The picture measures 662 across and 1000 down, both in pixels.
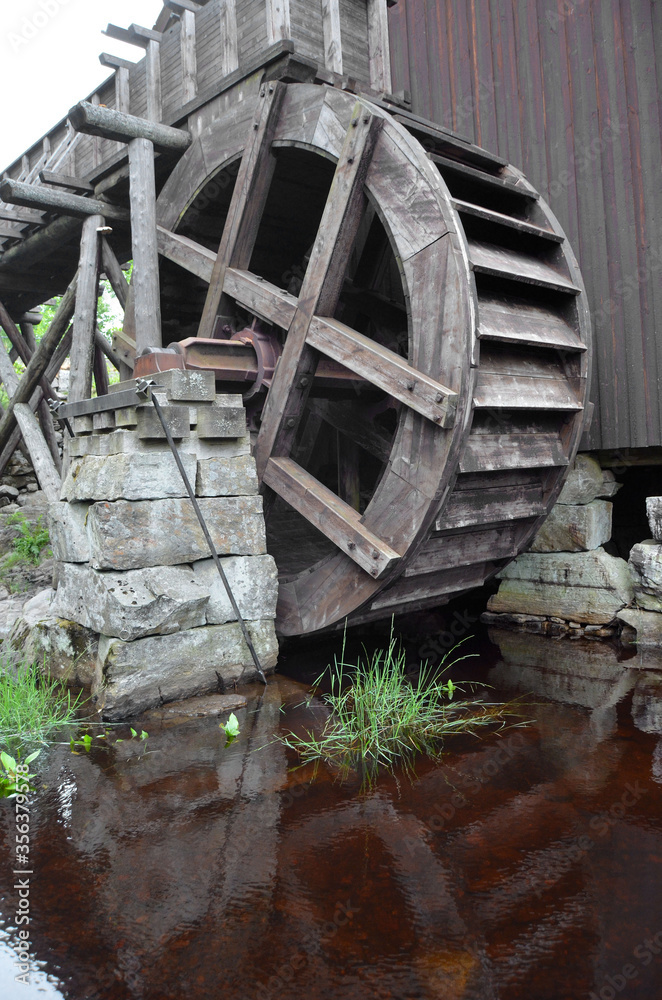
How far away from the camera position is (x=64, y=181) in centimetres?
516

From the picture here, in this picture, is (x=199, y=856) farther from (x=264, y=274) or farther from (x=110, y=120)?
(x=264, y=274)

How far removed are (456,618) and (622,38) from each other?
3.83 m

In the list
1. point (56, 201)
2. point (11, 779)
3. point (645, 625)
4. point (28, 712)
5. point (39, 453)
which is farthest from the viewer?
point (39, 453)

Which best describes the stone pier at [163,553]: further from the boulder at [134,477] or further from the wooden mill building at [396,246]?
the wooden mill building at [396,246]

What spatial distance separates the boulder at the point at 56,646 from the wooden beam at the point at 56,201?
8.88 ft

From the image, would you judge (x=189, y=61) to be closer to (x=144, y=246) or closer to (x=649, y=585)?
(x=144, y=246)

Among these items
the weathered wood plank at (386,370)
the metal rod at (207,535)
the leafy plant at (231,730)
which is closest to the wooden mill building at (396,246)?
the weathered wood plank at (386,370)

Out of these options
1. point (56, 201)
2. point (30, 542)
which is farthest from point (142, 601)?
point (30, 542)

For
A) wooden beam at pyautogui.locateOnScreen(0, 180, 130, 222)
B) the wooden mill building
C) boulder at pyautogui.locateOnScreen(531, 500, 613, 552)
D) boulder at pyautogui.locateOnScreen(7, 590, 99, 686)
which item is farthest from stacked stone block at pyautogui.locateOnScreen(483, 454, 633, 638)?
wooden beam at pyautogui.locateOnScreen(0, 180, 130, 222)

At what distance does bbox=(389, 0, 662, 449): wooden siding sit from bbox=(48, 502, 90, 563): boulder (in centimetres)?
313

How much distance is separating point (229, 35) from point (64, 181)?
1.52m

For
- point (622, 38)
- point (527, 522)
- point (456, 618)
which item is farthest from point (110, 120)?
point (456, 618)

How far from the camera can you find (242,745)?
9.61 feet

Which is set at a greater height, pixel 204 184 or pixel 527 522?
pixel 204 184
